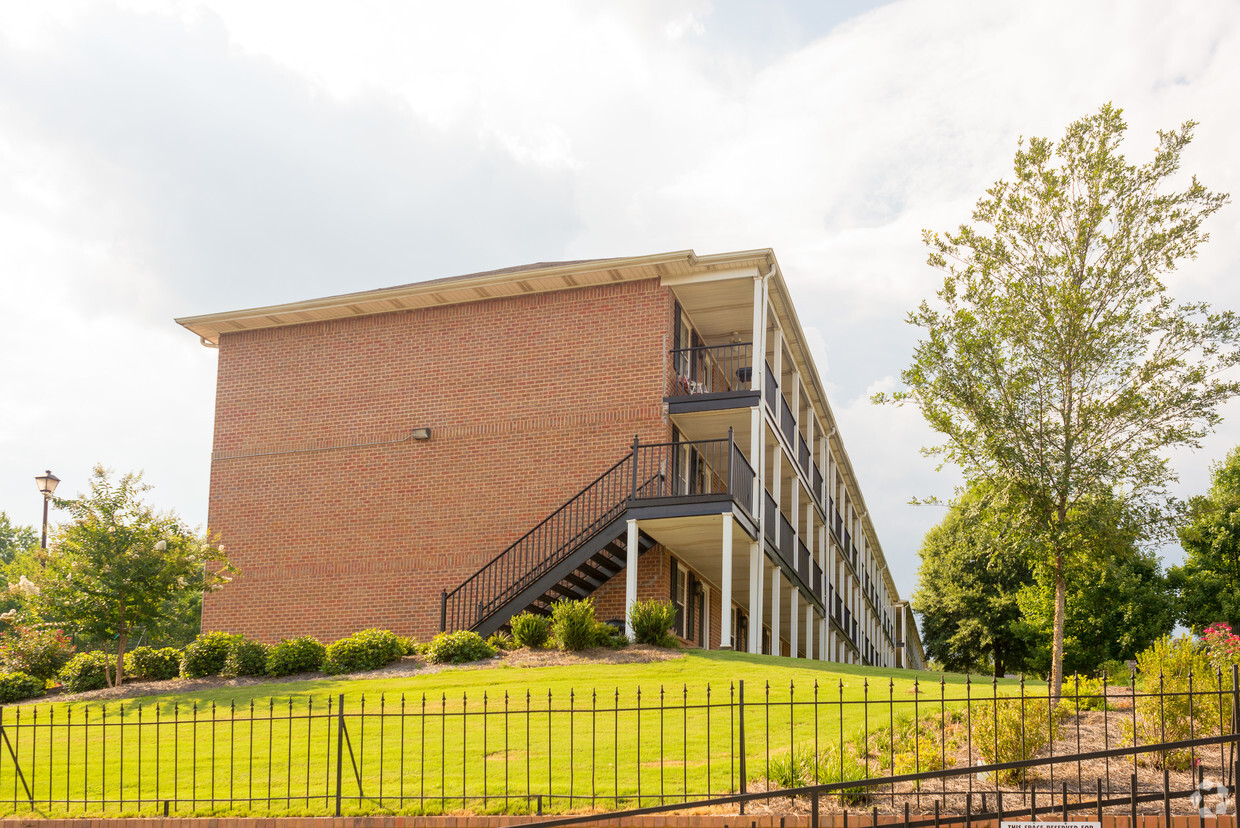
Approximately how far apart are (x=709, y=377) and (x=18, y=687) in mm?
14828

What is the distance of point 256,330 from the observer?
2473 cm

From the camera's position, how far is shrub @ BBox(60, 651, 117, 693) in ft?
58.3

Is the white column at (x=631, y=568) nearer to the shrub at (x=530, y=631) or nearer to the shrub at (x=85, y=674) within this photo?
the shrub at (x=530, y=631)

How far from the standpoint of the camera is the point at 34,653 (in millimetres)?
18500

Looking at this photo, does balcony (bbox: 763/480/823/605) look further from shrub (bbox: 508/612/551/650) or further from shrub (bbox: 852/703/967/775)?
shrub (bbox: 852/703/967/775)

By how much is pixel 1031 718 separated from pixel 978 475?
196 inches

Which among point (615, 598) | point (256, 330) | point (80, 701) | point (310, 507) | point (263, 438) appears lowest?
point (80, 701)

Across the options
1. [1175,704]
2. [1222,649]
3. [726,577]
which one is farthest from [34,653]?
[1222,649]

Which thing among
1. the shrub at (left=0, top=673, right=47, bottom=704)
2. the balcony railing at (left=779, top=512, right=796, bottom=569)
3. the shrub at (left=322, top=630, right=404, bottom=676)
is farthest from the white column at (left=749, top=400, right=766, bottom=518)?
the shrub at (left=0, top=673, right=47, bottom=704)

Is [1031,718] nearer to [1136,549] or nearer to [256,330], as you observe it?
[1136,549]

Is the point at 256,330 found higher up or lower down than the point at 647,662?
higher up

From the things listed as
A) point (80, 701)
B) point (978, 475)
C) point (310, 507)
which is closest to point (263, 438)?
point (310, 507)

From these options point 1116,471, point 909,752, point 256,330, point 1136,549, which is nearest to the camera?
point 909,752

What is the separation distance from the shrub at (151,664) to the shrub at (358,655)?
2.77m
